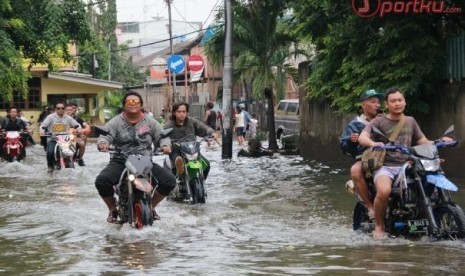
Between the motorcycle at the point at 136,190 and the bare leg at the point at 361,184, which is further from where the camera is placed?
the motorcycle at the point at 136,190

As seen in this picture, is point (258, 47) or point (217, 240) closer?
point (217, 240)

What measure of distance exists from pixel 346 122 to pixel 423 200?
1257cm

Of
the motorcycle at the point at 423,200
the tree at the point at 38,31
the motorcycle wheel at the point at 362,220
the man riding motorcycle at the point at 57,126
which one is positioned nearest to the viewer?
the motorcycle at the point at 423,200

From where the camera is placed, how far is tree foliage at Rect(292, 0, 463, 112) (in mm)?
15461

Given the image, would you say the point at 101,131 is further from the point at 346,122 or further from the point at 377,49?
the point at 346,122

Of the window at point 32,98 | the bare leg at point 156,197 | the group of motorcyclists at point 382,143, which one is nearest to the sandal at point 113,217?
the bare leg at point 156,197

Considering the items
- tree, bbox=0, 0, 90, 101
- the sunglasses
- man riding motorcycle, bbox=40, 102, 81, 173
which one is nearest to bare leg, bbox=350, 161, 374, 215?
the sunglasses

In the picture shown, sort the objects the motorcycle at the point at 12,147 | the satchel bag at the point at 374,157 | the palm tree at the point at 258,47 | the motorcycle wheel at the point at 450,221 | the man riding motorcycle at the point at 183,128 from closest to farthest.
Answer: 1. the motorcycle wheel at the point at 450,221
2. the satchel bag at the point at 374,157
3. the man riding motorcycle at the point at 183,128
4. the motorcycle at the point at 12,147
5. the palm tree at the point at 258,47

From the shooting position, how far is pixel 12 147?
2098 centimetres

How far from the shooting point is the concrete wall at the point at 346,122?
1544 centimetres

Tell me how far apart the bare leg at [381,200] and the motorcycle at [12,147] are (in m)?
14.0

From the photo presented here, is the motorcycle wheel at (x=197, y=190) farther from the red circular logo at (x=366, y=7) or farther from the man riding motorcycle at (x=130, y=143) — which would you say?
the red circular logo at (x=366, y=7)

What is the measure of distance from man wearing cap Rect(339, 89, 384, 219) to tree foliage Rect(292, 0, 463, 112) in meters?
6.27

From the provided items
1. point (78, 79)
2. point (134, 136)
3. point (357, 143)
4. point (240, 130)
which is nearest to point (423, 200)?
point (357, 143)
